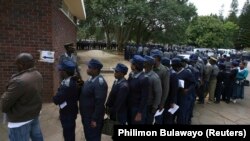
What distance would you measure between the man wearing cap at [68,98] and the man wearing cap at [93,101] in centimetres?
13

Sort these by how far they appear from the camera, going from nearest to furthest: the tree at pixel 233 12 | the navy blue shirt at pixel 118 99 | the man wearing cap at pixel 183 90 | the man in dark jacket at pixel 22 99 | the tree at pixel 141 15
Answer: the man in dark jacket at pixel 22 99, the navy blue shirt at pixel 118 99, the man wearing cap at pixel 183 90, the tree at pixel 141 15, the tree at pixel 233 12

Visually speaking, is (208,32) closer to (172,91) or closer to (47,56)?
(47,56)

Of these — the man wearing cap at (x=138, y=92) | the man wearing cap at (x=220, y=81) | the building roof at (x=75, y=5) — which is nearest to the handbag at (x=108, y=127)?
the man wearing cap at (x=138, y=92)

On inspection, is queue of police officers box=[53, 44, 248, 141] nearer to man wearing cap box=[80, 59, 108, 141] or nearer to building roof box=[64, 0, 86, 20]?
man wearing cap box=[80, 59, 108, 141]

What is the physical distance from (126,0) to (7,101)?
21545 millimetres

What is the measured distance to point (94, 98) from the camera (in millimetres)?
3896

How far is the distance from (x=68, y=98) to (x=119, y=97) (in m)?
0.75

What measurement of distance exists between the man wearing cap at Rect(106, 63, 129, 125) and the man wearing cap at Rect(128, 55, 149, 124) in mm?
140

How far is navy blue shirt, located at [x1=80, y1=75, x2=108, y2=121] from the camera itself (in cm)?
378

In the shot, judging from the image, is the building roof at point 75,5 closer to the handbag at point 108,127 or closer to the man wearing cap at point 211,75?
the man wearing cap at point 211,75

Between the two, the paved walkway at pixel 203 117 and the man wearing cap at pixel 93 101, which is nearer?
the man wearing cap at pixel 93 101

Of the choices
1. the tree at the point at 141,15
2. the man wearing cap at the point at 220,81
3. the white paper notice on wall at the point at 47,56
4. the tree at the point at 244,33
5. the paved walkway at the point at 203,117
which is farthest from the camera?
the tree at the point at 244,33

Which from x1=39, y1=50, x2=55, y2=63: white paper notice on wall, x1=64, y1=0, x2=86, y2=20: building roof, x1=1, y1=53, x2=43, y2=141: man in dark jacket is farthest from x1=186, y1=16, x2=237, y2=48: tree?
x1=1, y1=53, x2=43, y2=141: man in dark jacket

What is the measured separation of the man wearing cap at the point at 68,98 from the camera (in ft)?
12.7
